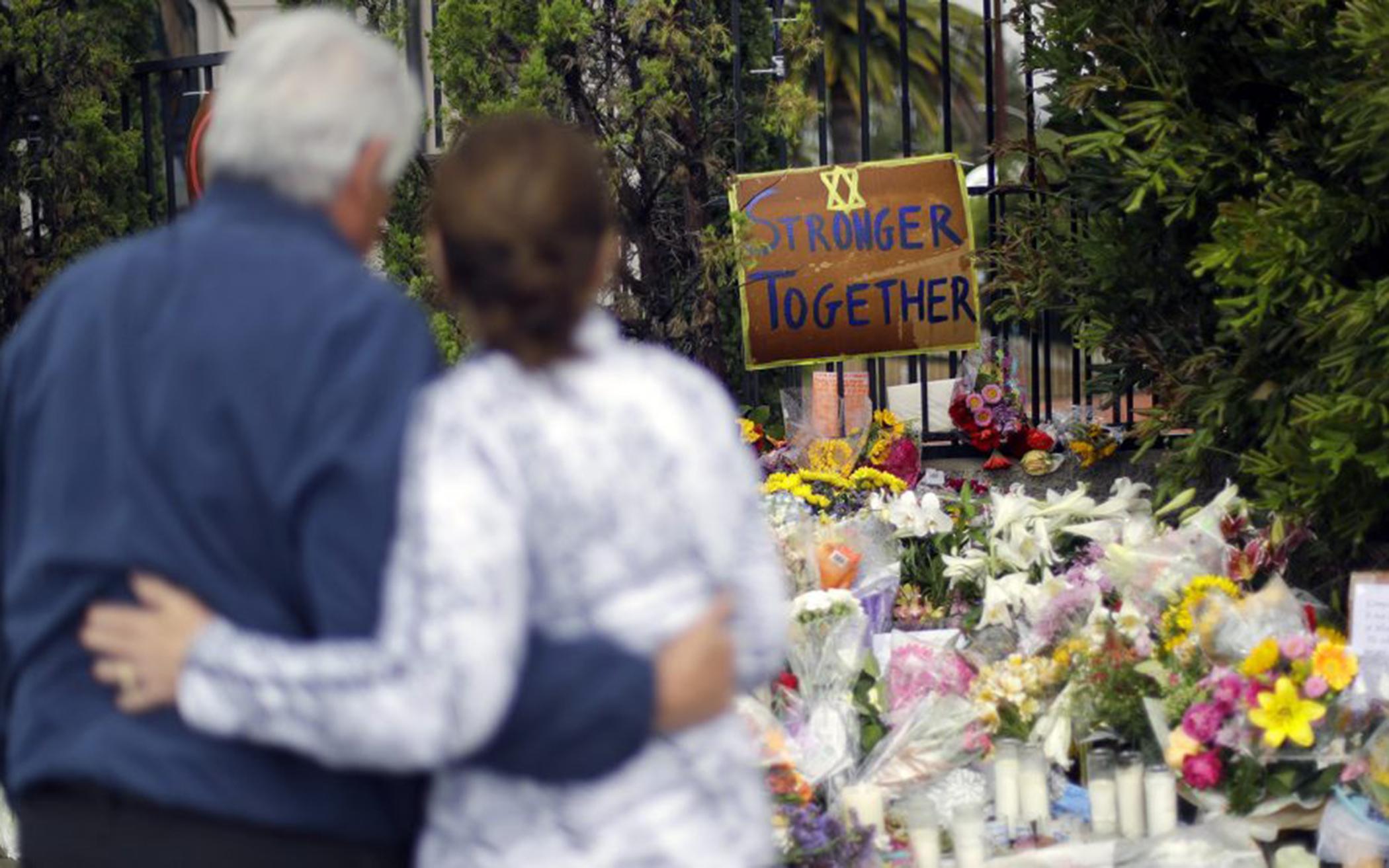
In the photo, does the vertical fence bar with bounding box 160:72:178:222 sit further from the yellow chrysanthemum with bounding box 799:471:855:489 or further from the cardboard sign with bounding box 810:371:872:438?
the yellow chrysanthemum with bounding box 799:471:855:489

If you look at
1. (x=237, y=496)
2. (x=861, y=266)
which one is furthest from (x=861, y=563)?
(x=237, y=496)

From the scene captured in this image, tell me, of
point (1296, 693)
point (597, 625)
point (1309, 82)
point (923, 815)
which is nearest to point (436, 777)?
point (597, 625)

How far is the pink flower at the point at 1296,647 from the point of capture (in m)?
4.05

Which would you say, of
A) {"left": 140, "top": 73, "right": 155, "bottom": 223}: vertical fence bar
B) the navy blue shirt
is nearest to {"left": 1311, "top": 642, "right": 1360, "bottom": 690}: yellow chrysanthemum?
the navy blue shirt

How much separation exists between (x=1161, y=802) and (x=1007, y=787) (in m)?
0.31

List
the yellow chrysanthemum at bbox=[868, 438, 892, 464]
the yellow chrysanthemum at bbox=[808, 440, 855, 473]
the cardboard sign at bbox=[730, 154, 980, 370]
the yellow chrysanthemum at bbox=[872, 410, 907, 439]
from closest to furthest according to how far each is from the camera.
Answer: the yellow chrysanthemum at bbox=[808, 440, 855, 473], the yellow chrysanthemum at bbox=[868, 438, 892, 464], the yellow chrysanthemum at bbox=[872, 410, 907, 439], the cardboard sign at bbox=[730, 154, 980, 370]

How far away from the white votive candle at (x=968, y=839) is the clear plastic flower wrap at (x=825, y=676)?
1.08 feet

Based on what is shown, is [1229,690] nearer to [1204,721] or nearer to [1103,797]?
[1204,721]

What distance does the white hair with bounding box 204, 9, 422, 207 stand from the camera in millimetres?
1744

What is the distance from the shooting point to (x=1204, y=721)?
405 cm

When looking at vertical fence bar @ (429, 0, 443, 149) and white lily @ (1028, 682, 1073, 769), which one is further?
vertical fence bar @ (429, 0, 443, 149)

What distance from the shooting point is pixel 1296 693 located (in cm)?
400

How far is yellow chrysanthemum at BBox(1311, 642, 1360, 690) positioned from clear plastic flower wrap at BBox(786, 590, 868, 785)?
3.11ft

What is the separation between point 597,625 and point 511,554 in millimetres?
120
